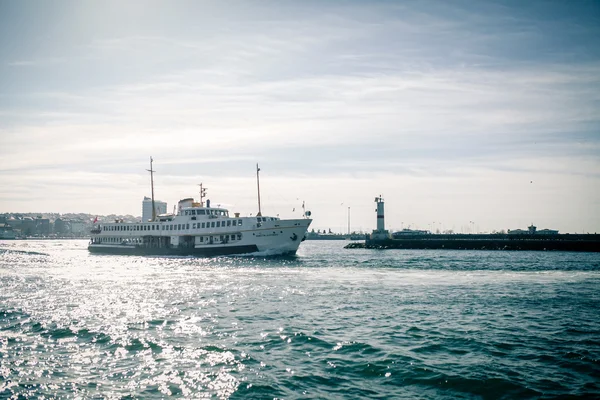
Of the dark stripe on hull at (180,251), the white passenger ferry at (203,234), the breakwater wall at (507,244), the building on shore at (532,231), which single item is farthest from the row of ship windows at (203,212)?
the building on shore at (532,231)

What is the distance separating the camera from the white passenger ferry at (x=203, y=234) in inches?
2447

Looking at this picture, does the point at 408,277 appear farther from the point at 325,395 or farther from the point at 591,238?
the point at 591,238

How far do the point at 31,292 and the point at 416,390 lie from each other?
2775cm

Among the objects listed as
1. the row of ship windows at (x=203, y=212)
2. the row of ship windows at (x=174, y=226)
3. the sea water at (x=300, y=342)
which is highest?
the row of ship windows at (x=203, y=212)

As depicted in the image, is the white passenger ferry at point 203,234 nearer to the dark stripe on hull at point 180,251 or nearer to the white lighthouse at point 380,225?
the dark stripe on hull at point 180,251

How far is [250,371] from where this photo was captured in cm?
1295

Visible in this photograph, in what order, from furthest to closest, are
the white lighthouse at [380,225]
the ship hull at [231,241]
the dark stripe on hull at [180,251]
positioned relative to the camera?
the white lighthouse at [380,225] < the dark stripe on hull at [180,251] < the ship hull at [231,241]

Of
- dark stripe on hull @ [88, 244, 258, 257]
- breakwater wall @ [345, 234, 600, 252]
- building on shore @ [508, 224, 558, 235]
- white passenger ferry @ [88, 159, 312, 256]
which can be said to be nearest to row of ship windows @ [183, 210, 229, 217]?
white passenger ferry @ [88, 159, 312, 256]

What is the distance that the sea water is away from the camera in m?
11.8

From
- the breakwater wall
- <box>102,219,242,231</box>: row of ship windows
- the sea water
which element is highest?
<box>102,219,242,231</box>: row of ship windows

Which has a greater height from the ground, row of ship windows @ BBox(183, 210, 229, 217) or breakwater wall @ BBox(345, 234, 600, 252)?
row of ship windows @ BBox(183, 210, 229, 217)

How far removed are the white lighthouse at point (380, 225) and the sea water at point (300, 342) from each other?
8809 centimetres

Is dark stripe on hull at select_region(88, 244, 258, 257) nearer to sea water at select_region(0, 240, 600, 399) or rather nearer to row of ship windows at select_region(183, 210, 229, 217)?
row of ship windows at select_region(183, 210, 229, 217)

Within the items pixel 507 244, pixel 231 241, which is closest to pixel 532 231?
pixel 507 244
